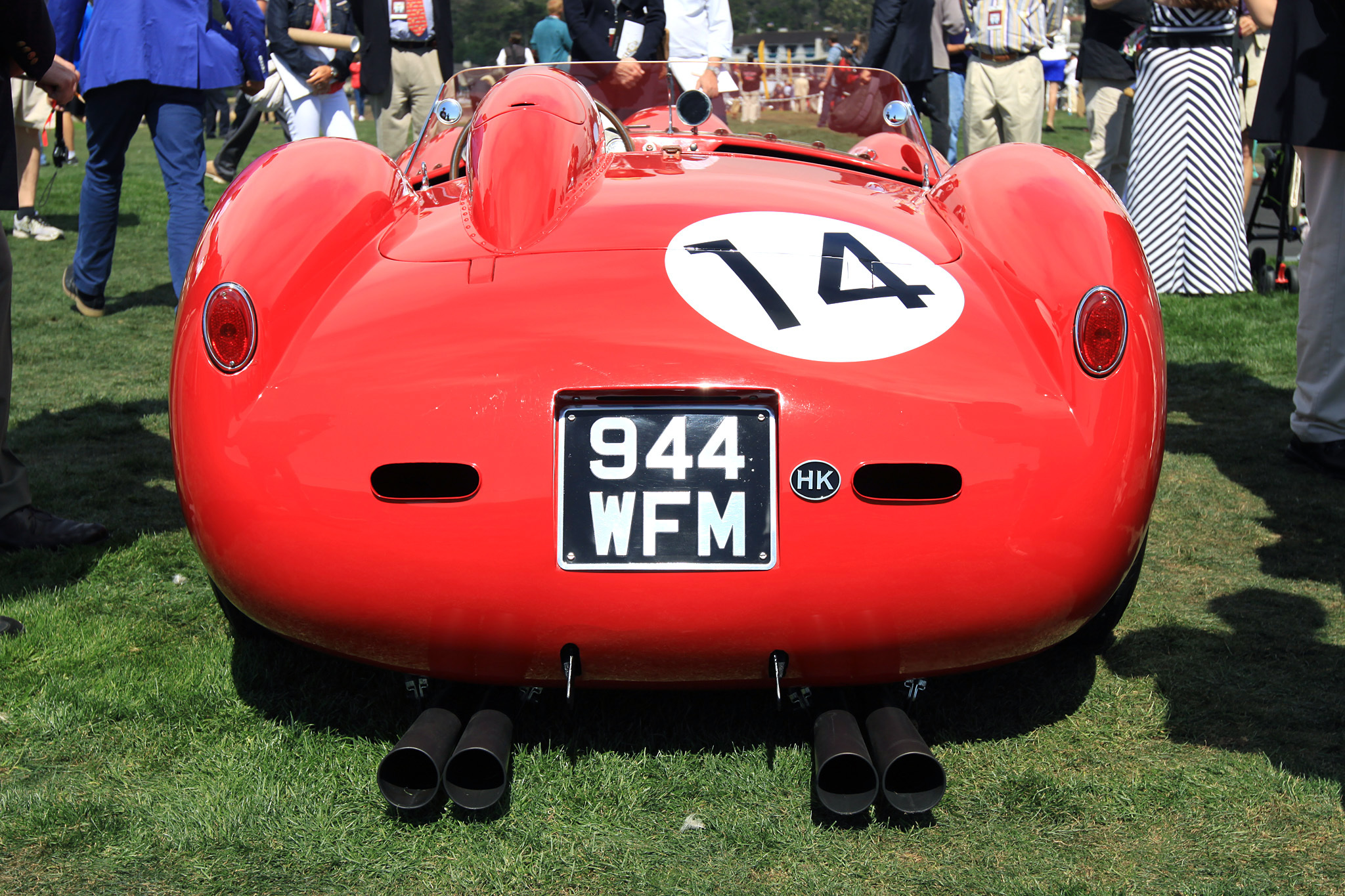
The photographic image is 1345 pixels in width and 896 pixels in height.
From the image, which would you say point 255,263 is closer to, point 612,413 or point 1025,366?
point 612,413

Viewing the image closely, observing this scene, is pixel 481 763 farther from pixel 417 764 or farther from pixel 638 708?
pixel 638 708

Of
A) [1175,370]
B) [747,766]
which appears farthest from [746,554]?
[1175,370]

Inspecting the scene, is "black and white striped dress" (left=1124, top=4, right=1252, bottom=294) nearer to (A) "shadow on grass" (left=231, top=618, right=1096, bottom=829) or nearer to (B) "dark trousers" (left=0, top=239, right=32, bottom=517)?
(A) "shadow on grass" (left=231, top=618, right=1096, bottom=829)

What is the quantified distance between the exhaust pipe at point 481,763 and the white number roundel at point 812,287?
76 cm

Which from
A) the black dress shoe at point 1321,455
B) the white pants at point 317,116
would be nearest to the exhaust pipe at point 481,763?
the black dress shoe at point 1321,455

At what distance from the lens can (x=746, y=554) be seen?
1954 mm

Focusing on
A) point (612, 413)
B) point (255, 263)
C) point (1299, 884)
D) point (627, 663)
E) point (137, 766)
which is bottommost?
point (137, 766)

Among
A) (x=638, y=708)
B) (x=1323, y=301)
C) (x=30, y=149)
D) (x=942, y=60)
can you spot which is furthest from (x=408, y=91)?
(x=638, y=708)

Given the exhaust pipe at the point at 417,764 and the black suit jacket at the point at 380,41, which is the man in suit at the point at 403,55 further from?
the exhaust pipe at the point at 417,764

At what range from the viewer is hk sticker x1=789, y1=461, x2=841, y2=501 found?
195 centimetres

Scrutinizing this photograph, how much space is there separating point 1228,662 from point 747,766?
118cm

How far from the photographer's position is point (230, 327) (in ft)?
7.03

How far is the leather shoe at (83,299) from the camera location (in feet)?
22.1

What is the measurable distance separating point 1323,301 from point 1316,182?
1.29 feet
